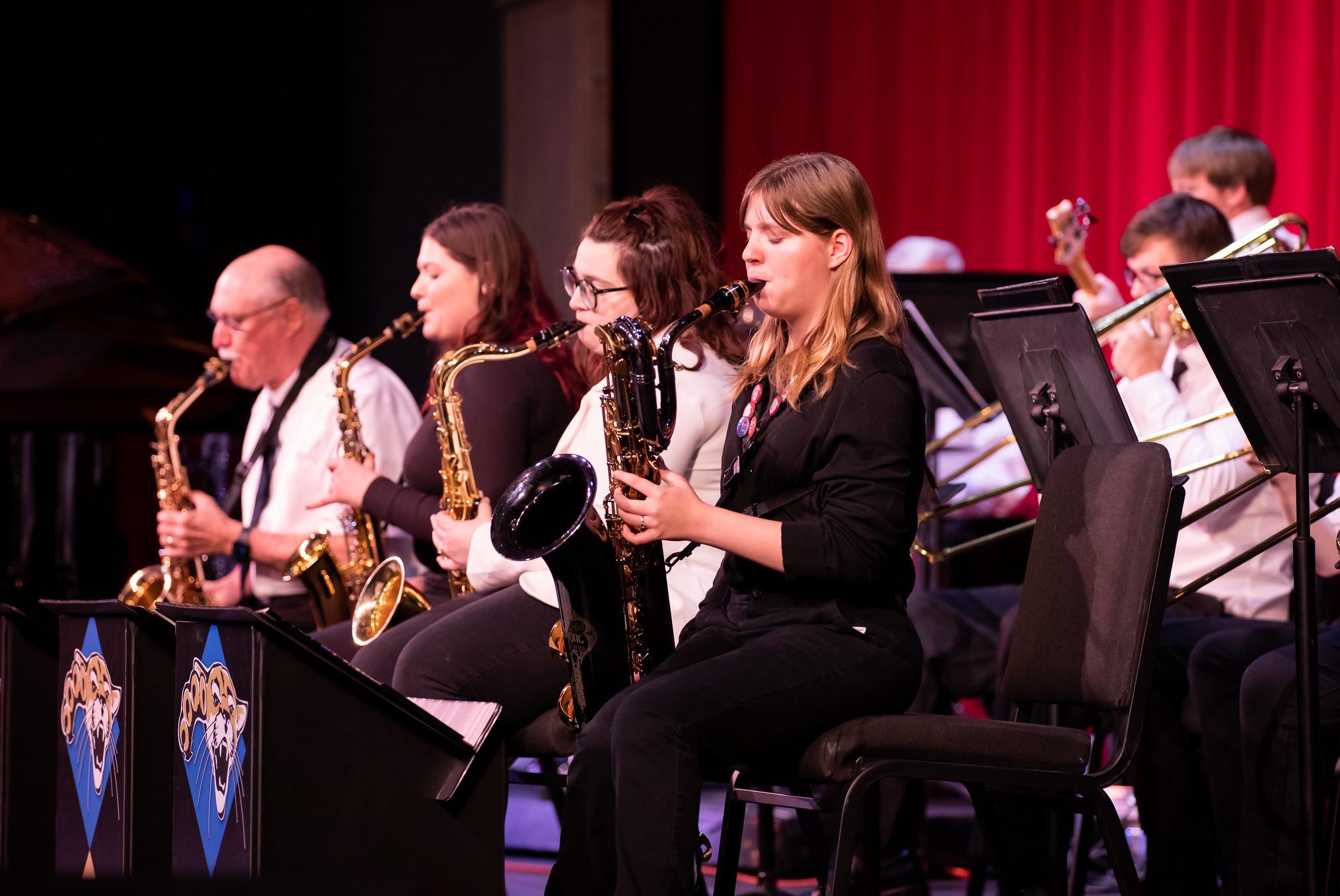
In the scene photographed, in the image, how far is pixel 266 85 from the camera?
27.1 feet

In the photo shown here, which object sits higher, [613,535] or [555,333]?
[555,333]

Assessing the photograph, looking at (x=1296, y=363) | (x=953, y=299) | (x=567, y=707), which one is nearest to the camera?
(x=1296, y=363)

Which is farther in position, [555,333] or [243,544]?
[243,544]

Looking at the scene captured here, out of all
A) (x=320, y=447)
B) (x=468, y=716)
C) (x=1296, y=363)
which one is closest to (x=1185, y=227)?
(x=1296, y=363)

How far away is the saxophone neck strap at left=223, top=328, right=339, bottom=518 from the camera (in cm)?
473

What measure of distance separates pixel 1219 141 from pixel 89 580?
407 cm

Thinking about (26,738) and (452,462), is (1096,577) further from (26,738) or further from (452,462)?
(26,738)

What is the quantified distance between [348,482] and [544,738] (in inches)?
47.9

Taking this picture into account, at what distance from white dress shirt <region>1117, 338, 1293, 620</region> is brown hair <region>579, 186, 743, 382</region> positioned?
3.77 feet

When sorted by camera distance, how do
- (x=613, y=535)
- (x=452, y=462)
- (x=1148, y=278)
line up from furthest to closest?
(x=1148, y=278), (x=452, y=462), (x=613, y=535)

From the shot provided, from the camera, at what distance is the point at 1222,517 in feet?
12.8

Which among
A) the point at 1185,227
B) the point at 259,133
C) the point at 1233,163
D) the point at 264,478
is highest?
the point at 259,133

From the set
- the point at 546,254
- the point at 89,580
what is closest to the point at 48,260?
the point at 89,580

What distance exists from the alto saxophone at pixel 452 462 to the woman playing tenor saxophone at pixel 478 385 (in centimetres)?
3
